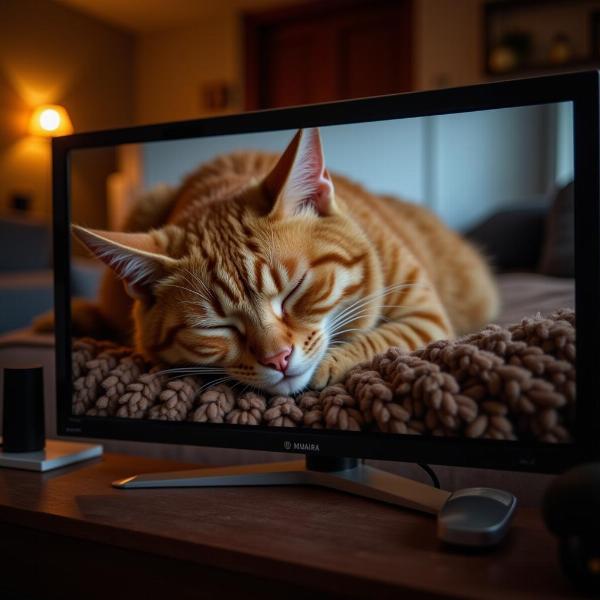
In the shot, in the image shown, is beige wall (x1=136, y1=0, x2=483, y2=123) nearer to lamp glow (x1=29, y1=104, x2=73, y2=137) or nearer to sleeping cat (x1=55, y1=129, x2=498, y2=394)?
lamp glow (x1=29, y1=104, x2=73, y2=137)

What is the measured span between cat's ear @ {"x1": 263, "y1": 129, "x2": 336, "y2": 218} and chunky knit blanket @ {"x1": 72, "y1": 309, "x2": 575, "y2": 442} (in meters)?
0.24

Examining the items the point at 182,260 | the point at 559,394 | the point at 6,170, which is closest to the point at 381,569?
the point at 559,394

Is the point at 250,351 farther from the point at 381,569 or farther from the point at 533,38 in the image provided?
the point at 533,38

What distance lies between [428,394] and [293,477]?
285 millimetres

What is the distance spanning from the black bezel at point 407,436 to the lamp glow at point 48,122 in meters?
3.64

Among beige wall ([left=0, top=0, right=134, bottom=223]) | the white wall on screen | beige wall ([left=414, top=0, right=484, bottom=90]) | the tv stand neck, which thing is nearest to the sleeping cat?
the tv stand neck

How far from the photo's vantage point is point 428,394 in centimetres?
80

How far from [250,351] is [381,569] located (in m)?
0.33

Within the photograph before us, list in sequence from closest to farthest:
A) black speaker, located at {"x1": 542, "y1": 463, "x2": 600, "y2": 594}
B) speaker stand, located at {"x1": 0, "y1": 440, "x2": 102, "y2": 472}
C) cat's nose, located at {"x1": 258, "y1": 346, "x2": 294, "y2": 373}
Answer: black speaker, located at {"x1": 542, "y1": 463, "x2": 600, "y2": 594}
cat's nose, located at {"x1": 258, "y1": 346, "x2": 294, "y2": 373}
speaker stand, located at {"x1": 0, "y1": 440, "x2": 102, "y2": 472}

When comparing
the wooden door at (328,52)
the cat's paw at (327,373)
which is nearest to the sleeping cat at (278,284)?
the cat's paw at (327,373)

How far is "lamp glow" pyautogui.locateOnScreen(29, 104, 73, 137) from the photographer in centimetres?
436

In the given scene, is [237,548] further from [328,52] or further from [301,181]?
[328,52]

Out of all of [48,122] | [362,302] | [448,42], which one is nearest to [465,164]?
[448,42]

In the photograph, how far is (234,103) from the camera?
485cm
